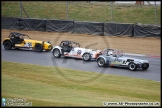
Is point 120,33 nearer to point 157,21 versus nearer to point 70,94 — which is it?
point 157,21

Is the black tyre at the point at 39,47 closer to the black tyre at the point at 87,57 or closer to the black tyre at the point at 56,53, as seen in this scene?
the black tyre at the point at 56,53

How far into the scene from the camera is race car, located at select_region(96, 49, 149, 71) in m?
19.0

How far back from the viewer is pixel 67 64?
2062cm

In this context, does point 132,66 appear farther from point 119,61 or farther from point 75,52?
point 75,52

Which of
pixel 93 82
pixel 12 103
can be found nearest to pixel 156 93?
pixel 93 82

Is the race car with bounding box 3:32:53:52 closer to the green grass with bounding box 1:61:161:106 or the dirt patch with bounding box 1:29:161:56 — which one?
the dirt patch with bounding box 1:29:161:56

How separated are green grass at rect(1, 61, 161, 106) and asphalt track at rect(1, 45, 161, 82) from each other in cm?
A: 88

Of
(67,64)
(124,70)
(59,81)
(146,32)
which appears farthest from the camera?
(146,32)

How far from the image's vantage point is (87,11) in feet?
120

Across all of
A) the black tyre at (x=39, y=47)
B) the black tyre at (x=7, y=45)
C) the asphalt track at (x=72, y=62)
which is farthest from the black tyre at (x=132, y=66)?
the black tyre at (x=7, y=45)

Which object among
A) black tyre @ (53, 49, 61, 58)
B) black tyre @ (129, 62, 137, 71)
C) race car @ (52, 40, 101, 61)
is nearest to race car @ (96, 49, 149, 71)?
black tyre @ (129, 62, 137, 71)

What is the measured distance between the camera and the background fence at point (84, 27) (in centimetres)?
2731

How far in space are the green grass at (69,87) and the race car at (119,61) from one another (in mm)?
1607

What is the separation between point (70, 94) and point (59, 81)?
260 centimetres
